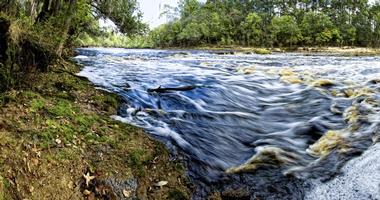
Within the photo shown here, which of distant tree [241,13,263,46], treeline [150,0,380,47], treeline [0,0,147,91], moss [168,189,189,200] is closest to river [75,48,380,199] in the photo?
moss [168,189,189,200]

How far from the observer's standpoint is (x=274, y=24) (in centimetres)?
6675

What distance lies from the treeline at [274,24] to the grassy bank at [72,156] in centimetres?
6376

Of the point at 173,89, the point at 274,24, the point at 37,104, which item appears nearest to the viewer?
the point at 37,104

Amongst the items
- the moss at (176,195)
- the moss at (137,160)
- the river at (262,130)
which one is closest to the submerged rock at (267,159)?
the river at (262,130)

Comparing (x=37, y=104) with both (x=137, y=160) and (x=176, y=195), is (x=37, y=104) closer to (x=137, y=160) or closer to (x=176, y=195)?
(x=137, y=160)

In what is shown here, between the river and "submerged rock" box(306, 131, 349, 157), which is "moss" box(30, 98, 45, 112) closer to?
the river

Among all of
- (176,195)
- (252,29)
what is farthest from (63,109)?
(252,29)

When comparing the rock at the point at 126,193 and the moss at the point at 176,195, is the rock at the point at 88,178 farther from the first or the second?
the moss at the point at 176,195

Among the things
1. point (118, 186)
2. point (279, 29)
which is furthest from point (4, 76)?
point (279, 29)

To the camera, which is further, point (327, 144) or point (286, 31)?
point (286, 31)

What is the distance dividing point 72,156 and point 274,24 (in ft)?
218

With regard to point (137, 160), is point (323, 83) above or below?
above

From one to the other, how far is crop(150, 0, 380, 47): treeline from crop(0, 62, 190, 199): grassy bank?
63757mm

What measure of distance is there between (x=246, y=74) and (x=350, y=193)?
7.09 metres
